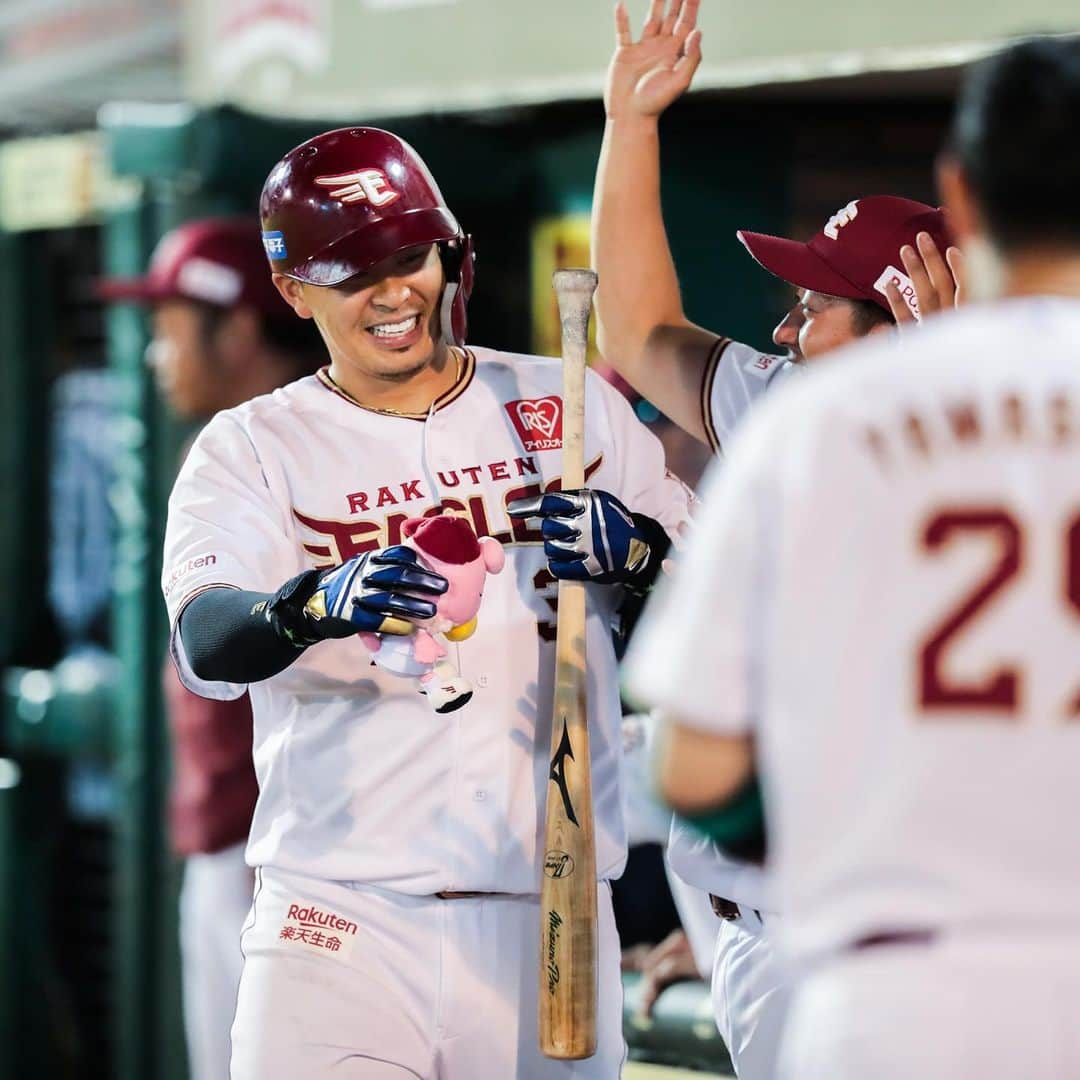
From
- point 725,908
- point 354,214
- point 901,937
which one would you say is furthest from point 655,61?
point 901,937

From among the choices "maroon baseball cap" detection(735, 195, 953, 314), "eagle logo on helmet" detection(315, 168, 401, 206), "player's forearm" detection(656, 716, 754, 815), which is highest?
"eagle logo on helmet" detection(315, 168, 401, 206)

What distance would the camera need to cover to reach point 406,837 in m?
2.76

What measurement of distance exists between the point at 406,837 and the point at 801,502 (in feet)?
4.00

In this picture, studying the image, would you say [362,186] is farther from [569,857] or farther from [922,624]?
[922,624]

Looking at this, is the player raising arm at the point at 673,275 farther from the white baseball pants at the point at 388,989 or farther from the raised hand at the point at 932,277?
the white baseball pants at the point at 388,989

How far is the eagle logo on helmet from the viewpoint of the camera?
2.84 metres

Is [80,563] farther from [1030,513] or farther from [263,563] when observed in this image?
[1030,513]

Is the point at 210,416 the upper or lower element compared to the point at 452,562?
upper

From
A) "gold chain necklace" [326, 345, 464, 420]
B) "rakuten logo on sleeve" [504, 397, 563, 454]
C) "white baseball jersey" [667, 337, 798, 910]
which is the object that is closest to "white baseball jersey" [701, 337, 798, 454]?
"white baseball jersey" [667, 337, 798, 910]

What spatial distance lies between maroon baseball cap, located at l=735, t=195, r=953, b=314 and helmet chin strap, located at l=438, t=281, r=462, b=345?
474mm

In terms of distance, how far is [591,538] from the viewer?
264 cm

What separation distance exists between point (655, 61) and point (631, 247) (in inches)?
11.5

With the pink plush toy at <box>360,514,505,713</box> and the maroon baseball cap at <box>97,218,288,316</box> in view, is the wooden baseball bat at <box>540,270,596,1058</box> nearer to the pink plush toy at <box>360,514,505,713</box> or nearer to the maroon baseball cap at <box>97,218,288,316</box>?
the pink plush toy at <box>360,514,505,713</box>

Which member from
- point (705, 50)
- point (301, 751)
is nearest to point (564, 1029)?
point (301, 751)
